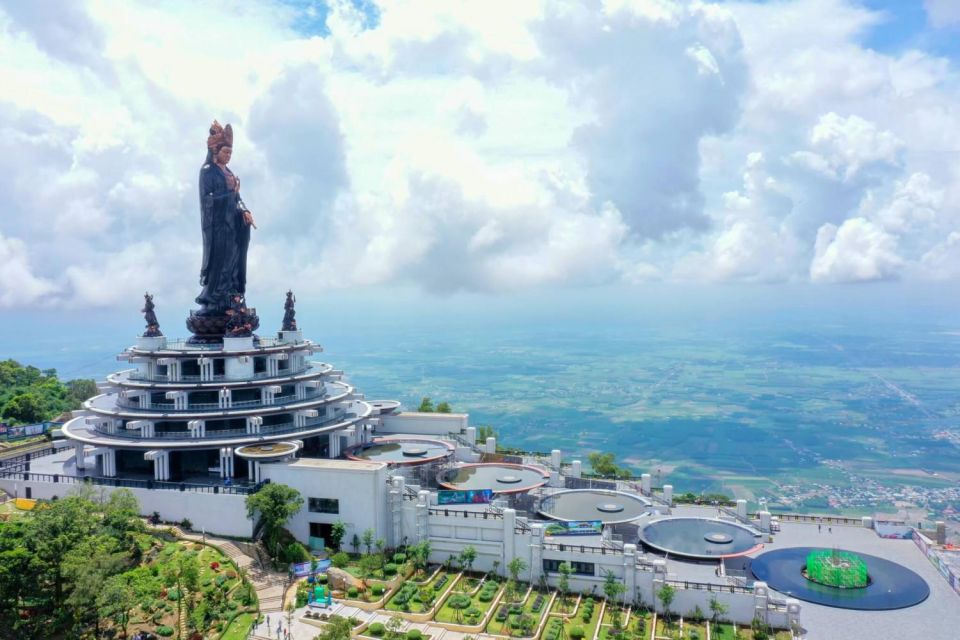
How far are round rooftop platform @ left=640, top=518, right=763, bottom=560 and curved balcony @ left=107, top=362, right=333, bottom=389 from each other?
29329 mm

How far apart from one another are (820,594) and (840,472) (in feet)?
558

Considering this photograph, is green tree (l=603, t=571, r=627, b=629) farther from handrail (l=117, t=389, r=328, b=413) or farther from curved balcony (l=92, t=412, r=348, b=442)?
handrail (l=117, t=389, r=328, b=413)

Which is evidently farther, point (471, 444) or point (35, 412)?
point (35, 412)

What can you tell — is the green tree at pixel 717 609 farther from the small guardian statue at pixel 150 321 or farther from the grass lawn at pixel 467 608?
the small guardian statue at pixel 150 321

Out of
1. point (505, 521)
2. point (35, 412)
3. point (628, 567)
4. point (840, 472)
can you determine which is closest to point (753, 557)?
Answer: point (628, 567)

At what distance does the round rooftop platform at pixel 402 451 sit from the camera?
185 feet

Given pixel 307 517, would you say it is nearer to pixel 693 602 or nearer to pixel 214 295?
pixel 214 295

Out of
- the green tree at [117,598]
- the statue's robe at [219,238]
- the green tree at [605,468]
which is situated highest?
the statue's robe at [219,238]

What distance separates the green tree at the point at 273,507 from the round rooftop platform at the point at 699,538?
2361cm

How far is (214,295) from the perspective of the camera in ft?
195

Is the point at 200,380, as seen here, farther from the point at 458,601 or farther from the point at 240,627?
the point at 458,601

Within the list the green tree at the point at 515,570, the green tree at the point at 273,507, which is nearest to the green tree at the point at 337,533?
the green tree at the point at 273,507

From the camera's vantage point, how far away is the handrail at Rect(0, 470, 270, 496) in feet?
156

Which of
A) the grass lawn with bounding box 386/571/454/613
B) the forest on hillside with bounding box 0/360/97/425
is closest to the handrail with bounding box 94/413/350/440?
the grass lawn with bounding box 386/571/454/613
